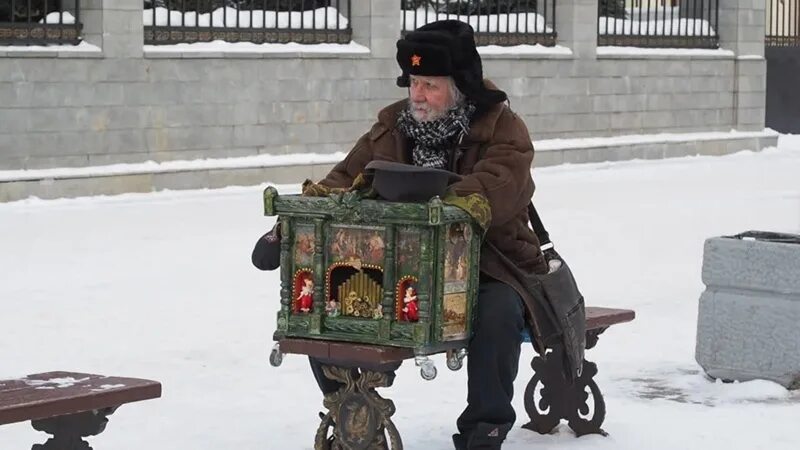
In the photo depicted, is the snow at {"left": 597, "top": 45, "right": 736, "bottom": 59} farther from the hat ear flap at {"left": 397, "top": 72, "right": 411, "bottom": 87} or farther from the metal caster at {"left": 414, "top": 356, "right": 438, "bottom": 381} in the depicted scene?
the metal caster at {"left": 414, "top": 356, "right": 438, "bottom": 381}

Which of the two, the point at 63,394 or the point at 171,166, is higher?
the point at 63,394

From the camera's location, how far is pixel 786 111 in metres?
29.1

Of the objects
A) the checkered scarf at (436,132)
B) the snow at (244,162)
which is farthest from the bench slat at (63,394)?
the snow at (244,162)

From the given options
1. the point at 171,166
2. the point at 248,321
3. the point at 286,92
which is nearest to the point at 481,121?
the point at 248,321

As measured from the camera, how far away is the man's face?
6.29m

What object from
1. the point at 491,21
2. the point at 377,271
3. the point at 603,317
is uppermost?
the point at 491,21

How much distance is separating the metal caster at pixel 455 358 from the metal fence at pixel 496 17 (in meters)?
15.5

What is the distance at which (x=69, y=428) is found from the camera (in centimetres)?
570

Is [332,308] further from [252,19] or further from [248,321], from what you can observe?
[252,19]

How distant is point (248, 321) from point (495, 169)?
3936mm

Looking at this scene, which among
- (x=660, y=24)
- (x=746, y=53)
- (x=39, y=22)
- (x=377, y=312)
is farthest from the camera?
(x=746, y=53)

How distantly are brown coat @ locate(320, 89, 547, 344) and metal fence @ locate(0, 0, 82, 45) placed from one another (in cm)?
1151

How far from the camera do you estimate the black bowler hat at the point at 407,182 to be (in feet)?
19.4

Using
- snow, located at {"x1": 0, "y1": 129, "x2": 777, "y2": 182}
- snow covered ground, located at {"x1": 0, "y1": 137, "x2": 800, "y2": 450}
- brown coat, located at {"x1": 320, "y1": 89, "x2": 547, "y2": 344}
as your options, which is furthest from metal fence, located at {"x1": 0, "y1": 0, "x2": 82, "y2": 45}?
brown coat, located at {"x1": 320, "y1": 89, "x2": 547, "y2": 344}
